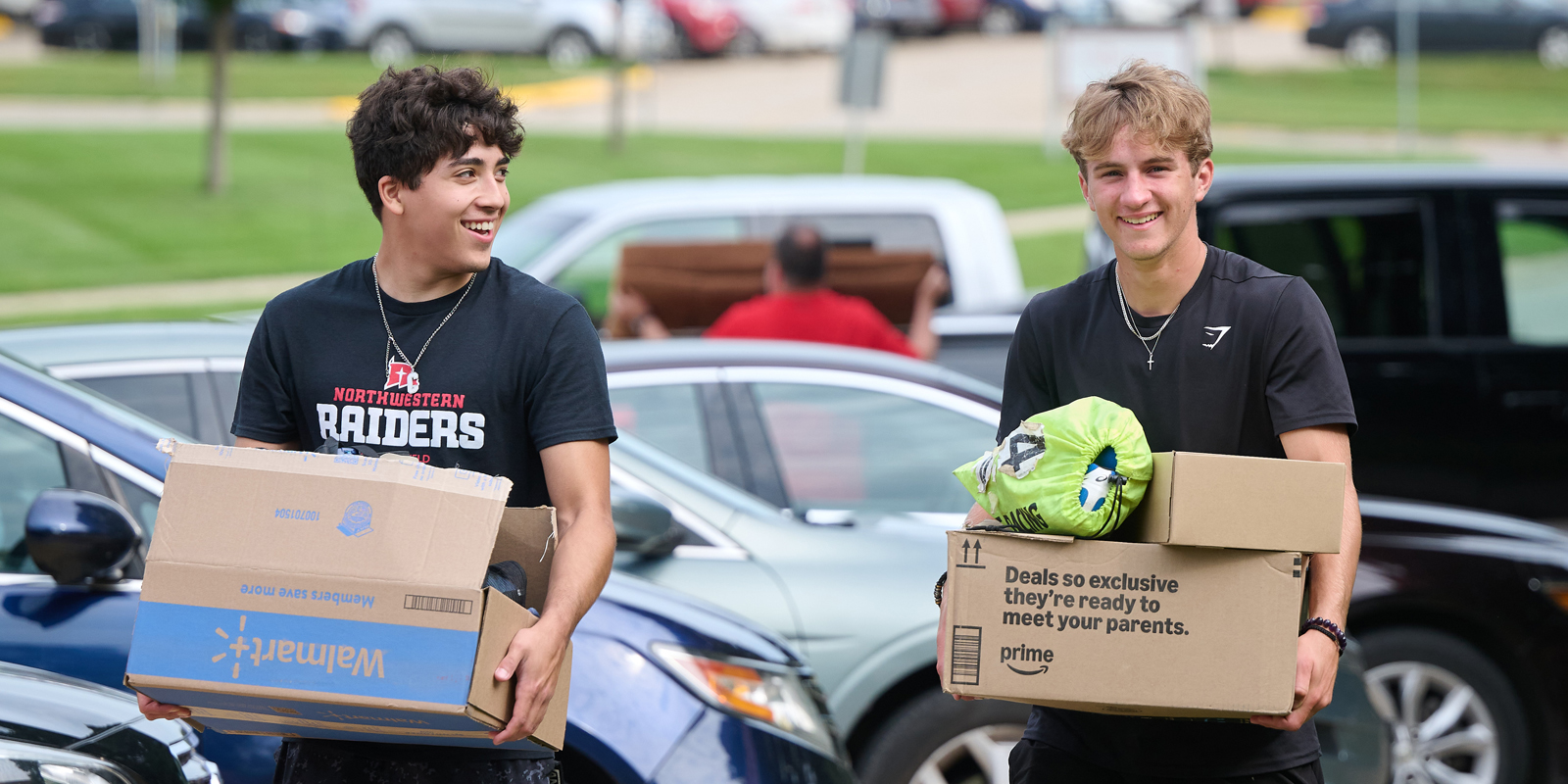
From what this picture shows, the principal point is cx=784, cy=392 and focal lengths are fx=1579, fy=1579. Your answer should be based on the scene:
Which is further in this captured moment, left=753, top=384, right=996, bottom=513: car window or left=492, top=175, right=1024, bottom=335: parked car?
left=492, top=175, right=1024, bottom=335: parked car

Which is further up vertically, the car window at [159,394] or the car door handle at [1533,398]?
the car window at [159,394]

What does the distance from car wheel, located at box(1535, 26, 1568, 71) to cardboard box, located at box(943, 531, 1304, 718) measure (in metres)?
33.1

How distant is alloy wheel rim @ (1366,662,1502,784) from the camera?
520 cm

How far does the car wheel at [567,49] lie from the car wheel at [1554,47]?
62.8 feet

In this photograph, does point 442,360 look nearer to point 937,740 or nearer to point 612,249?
point 937,740

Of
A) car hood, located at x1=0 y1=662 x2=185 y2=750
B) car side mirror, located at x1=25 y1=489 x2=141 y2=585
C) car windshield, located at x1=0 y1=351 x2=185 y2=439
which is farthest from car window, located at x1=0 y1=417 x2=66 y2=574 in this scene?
car hood, located at x1=0 y1=662 x2=185 y2=750

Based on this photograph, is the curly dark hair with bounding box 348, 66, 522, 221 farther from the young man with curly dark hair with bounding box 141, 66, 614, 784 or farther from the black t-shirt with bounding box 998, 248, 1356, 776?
the black t-shirt with bounding box 998, 248, 1356, 776

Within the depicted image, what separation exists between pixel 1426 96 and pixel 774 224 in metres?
25.6

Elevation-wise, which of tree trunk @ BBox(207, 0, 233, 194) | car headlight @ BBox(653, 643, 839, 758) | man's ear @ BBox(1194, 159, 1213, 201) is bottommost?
car headlight @ BBox(653, 643, 839, 758)

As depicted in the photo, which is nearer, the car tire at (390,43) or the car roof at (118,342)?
the car roof at (118,342)

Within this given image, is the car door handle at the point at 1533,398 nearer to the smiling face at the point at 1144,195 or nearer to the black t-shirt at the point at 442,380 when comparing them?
the smiling face at the point at 1144,195

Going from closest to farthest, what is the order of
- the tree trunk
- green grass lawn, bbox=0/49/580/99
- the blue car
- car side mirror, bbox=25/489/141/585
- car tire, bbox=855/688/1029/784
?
car side mirror, bbox=25/489/141/585 < the blue car < car tire, bbox=855/688/1029/784 < the tree trunk < green grass lawn, bbox=0/49/580/99

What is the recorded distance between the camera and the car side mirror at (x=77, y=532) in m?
3.03

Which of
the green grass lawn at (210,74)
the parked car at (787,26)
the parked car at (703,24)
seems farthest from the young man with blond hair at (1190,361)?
the parked car at (787,26)
